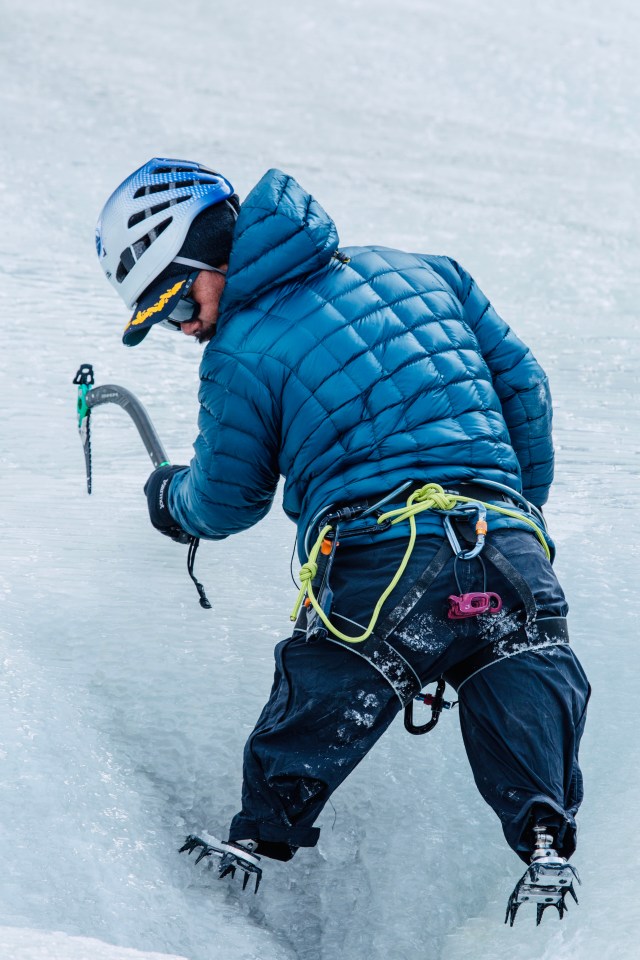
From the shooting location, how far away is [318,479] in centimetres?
187

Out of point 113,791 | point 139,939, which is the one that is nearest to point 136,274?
point 113,791

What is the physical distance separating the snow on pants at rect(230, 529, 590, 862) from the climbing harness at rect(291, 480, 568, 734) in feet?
0.04

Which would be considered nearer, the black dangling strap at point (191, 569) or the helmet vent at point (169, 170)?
the helmet vent at point (169, 170)

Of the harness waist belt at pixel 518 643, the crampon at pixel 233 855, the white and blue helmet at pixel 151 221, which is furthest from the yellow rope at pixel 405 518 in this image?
the white and blue helmet at pixel 151 221

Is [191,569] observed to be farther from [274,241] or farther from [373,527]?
[274,241]

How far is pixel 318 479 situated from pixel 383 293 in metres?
0.33

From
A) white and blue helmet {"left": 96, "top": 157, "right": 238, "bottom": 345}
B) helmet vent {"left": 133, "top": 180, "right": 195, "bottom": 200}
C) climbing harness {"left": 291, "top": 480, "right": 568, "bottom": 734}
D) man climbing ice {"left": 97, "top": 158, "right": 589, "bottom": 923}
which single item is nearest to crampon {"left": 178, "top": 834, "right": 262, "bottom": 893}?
man climbing ice {"left": 97, "top": 158, "right": 589, "bottom": 923}

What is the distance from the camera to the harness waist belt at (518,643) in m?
1.82

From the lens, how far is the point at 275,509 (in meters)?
3.03

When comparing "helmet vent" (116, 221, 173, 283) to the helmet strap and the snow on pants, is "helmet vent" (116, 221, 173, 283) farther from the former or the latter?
the snow on pants

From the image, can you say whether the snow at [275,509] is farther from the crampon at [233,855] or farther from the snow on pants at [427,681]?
the snow on pants at [427,681]

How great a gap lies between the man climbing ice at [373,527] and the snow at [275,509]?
0.66 ft

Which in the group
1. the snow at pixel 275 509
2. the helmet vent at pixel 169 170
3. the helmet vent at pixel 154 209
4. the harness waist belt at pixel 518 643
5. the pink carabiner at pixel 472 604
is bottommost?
the snow at pixel 275 509

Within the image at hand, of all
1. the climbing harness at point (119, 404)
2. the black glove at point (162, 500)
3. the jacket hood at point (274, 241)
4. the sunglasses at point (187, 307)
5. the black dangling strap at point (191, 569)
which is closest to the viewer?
the jacket hood at point (274, 241)
